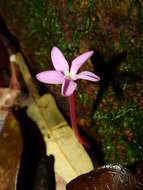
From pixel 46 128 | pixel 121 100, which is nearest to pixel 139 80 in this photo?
pixel 121 100

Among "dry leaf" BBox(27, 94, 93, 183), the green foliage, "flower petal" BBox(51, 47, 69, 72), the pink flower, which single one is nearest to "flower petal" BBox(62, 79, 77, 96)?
the pink flower

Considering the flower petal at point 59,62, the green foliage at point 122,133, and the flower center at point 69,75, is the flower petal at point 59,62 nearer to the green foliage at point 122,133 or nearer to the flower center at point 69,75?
the flower center at point 69,75

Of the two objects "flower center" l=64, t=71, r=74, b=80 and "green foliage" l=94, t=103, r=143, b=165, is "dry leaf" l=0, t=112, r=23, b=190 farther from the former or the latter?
"flower center" l=64, t=71, r=74, b=80

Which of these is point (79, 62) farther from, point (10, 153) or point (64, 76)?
point (10, 153)

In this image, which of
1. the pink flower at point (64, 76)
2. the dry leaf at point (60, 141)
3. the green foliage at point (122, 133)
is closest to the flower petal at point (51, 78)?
the pink flower at point (64, 76)

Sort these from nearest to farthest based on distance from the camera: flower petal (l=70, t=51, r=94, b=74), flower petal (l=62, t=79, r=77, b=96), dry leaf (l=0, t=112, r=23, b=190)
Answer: flower petal (l=62, t=79, r=77, b=96) < flower petal (l=70, t=51, r=94, b=74) < dry leaf (l=0, t=112, r=23, b=190)

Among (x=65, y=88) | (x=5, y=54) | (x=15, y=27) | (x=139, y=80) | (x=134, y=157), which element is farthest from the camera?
(x=5, y=54)

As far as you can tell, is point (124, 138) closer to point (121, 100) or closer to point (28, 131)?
point (121, 100)

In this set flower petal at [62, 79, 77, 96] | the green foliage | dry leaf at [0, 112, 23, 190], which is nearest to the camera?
flower petal at [62, 79, 77, 96]
